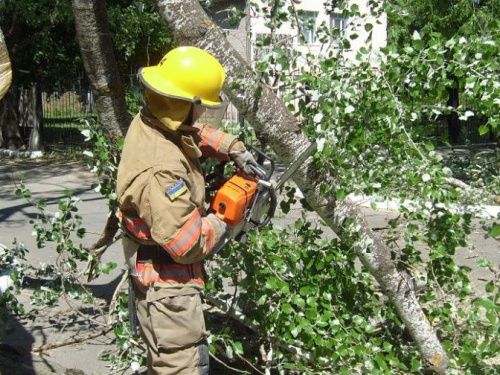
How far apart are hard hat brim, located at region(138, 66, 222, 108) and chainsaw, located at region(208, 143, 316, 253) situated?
1.21 ft

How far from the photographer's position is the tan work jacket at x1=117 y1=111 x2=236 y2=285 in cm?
268

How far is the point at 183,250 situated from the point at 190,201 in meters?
0.20

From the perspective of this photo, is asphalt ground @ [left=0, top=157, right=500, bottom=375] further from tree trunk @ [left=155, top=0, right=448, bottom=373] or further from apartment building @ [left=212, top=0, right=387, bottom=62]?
apartment building @ [left=212, top=0, right=387, bottom=62]

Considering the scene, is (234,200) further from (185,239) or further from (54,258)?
(54,258)

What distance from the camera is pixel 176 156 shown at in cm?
279

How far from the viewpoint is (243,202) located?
294cm

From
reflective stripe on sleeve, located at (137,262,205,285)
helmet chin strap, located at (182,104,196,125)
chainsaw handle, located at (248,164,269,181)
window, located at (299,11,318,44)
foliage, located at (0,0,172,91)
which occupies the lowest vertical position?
foliage, located at (0,0,172,91)

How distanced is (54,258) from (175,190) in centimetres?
461

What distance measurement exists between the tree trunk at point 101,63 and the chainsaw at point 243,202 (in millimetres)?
1337

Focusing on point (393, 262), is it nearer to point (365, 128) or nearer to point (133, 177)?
point (365, 128)

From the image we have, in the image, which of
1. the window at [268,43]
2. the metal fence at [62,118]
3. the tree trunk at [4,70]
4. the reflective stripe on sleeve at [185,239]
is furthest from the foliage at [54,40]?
the reflective stripe on sleeve at [185,239]

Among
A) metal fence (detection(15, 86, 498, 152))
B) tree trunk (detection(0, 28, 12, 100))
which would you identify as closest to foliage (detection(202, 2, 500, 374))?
tree trunk (detection(0, 28, 12, 100))

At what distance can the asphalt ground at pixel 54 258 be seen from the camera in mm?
4355

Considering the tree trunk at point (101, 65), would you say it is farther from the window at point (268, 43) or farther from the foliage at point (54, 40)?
the foliage at point (54, 40)
